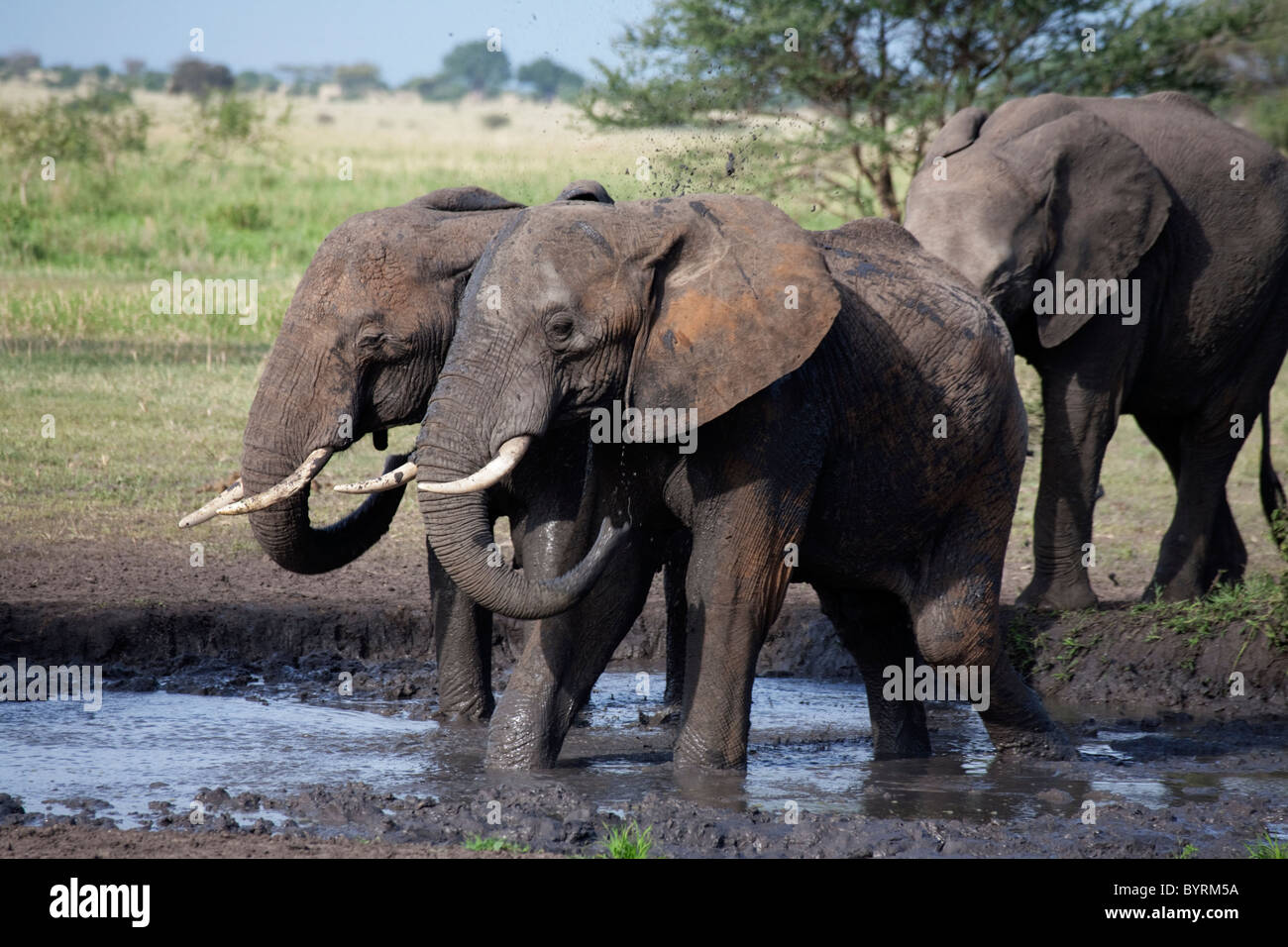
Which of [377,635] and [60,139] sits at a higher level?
[60,139]

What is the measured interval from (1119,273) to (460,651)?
12.4 feet

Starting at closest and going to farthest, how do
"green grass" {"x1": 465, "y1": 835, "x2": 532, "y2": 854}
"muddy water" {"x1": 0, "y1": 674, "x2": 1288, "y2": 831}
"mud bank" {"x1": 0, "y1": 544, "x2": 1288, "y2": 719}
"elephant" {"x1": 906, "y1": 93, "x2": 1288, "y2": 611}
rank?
"green grass" {"x1": 465, "y1": 835, "x2": 532, "y2": 854}, "muddy water" {"x1": 0, "y1": 674, "x2": 1288, "y2": 831}, "mud bank" {"x1": 0, "y1": 544, "x2": 1288, "y2": 719}, "elephant" {"x1": 906, "y1": 93, "x2": 1288, "y2": 611}

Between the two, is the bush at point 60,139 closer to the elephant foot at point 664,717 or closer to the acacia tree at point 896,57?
the acacia tree at point 896,57

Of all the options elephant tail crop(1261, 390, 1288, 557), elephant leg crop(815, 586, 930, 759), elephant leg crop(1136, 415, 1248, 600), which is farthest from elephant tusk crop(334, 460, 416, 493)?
elephant tail crop(1261, 390, 1288, 557)

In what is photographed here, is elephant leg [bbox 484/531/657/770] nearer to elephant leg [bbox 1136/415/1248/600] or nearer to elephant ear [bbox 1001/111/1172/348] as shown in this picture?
elephant ear [bbox 1001/111/1172/348]

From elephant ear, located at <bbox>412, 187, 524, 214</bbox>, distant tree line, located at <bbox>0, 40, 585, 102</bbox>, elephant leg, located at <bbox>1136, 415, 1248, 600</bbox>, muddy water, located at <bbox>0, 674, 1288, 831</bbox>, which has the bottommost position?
muddy water, located at <bbox>0, 674, 1288, 831</bbox>

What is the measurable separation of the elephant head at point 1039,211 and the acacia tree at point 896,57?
9.43 m

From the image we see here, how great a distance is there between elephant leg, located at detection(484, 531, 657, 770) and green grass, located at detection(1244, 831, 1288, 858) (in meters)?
2.10

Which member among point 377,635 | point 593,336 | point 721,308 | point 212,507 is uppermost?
point 721,308

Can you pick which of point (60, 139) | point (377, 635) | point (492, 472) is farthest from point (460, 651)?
point (60, 139)

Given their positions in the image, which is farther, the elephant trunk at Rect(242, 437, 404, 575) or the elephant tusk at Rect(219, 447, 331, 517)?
the elephant trunk at Rect(242, 437, 404, 575)

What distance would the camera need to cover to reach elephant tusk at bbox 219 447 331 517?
623 cm

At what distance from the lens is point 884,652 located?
6.96 meters

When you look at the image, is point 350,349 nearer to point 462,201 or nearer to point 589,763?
point 462,201
